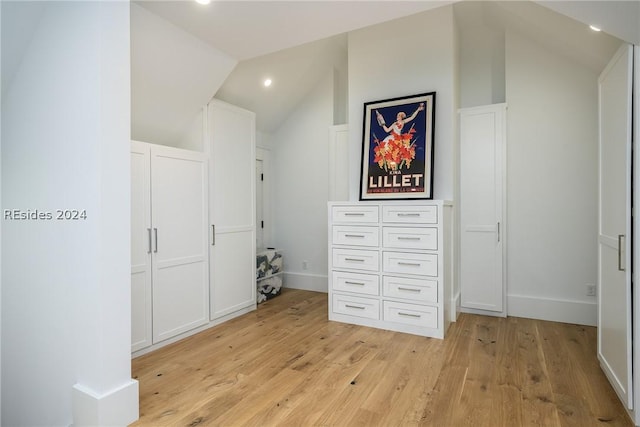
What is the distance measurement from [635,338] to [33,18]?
3871 millimetres

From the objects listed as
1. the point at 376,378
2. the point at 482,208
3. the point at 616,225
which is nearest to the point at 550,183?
the point at 482,208

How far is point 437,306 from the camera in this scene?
10.3 feet

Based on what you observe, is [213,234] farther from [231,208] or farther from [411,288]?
[411,288]

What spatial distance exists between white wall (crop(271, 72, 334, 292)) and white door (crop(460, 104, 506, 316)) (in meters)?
1.81

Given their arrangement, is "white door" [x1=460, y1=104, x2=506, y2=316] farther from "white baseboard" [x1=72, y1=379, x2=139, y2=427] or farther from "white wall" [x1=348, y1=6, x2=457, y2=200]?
"white baseboard" [x1=72, y1=379, x2=139, y2=427]

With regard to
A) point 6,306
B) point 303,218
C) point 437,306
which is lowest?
point 437,306

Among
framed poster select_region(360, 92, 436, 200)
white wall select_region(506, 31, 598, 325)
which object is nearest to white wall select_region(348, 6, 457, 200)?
framed poster select_region(360, 92, 436, 200)

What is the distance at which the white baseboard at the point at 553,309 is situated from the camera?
11.4ft

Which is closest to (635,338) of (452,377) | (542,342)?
(452,377)

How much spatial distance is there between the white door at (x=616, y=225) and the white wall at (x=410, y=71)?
4.23 feet

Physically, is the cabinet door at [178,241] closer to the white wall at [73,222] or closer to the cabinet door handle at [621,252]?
the white wall at [73,222]

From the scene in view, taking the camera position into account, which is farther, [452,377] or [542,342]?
[542,342]

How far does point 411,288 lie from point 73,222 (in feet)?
8.68

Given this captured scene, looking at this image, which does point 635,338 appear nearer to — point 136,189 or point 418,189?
point 418,189
